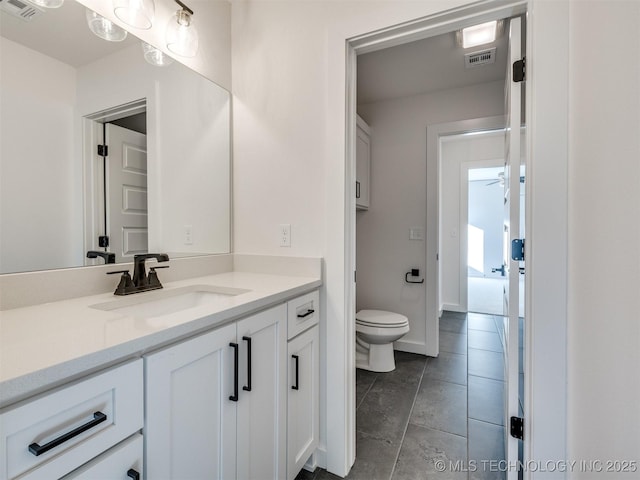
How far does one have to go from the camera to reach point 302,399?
1.32m

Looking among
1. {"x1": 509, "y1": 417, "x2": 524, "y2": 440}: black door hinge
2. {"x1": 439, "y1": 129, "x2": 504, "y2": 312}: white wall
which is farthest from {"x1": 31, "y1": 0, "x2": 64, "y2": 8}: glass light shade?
{"x1": 439, "y1": 129, "x2": 504, "y2": 312}: white wall

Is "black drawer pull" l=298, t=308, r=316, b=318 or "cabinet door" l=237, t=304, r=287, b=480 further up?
"black drawer pull" l=298, t=308, r=316, b=318

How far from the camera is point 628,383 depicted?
67 centimetres

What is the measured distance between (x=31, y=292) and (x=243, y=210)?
0.95 m

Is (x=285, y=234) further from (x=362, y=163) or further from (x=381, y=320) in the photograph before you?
(x=362, y=163)

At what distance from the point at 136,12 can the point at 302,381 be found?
1652 millimetres

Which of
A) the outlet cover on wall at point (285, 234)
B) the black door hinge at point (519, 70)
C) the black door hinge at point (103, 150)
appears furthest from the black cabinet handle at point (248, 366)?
the black door hinge at point (519, 70)

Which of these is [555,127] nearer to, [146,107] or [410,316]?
[146,107]

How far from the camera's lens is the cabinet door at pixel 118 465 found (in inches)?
23.6

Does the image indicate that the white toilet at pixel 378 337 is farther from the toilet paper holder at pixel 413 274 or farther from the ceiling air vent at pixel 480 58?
the ceiling air vent at pixel 480 58

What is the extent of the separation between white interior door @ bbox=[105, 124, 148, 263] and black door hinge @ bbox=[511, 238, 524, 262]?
5.06ft

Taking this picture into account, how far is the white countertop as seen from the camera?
0.53m

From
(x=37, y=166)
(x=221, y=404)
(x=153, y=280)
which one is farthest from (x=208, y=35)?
(x=221, y=404)

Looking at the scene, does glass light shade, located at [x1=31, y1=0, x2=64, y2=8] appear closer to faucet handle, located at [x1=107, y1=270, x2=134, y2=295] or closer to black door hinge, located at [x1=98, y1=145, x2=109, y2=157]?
black door hinge, located at [x1=98, y1=145, x2=109, y2=157]
